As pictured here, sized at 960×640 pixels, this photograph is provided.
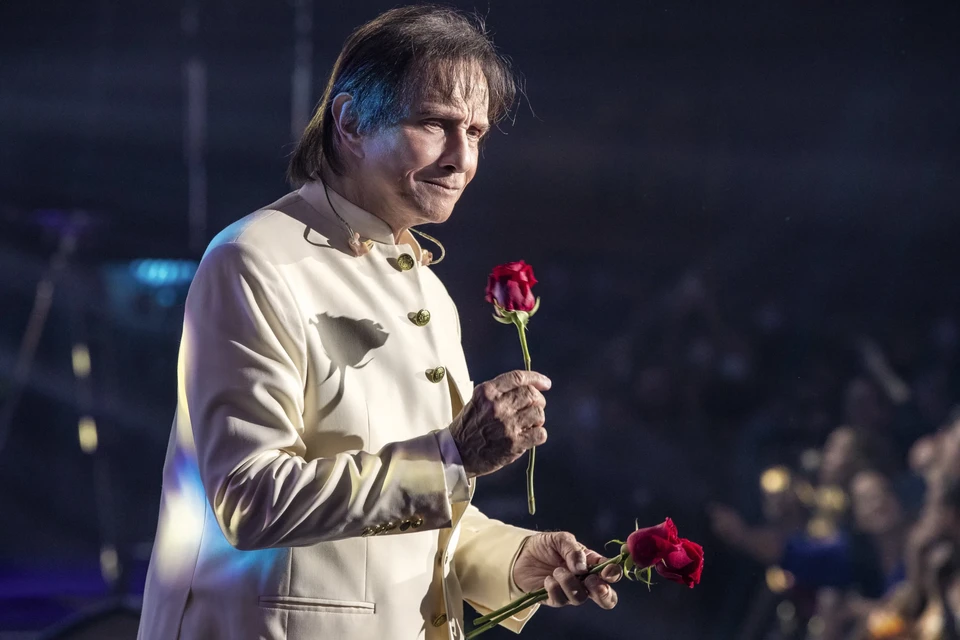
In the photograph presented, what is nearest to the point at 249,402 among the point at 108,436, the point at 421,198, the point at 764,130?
the point at 421,198

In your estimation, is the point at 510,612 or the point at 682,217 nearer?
the point at 510,612

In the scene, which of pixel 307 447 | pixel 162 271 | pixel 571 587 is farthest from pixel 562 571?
pixel 162 271

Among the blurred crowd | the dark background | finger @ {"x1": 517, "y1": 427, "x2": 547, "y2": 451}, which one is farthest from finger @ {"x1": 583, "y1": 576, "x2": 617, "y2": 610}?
the blurred crowd

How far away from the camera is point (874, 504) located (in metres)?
3.33

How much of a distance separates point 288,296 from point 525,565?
22.8 inches

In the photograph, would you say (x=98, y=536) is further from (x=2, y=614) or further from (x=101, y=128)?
(x=101, y=128)

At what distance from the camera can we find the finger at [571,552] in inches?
54.8

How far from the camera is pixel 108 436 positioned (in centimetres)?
296

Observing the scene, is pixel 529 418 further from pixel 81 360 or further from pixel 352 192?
pixel 81 360

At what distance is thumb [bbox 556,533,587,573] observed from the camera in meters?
1.39

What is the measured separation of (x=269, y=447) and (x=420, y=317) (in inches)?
13.5

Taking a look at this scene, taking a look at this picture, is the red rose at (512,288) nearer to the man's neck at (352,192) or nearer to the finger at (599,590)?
the man's neck at (352,192)

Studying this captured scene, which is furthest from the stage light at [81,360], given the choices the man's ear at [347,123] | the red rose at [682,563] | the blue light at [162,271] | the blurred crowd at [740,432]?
the red rose at [682,563]

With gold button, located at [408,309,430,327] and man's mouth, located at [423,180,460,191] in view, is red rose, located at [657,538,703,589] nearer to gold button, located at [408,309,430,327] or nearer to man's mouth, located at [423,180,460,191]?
gold button, located at [408,309,430,327]
